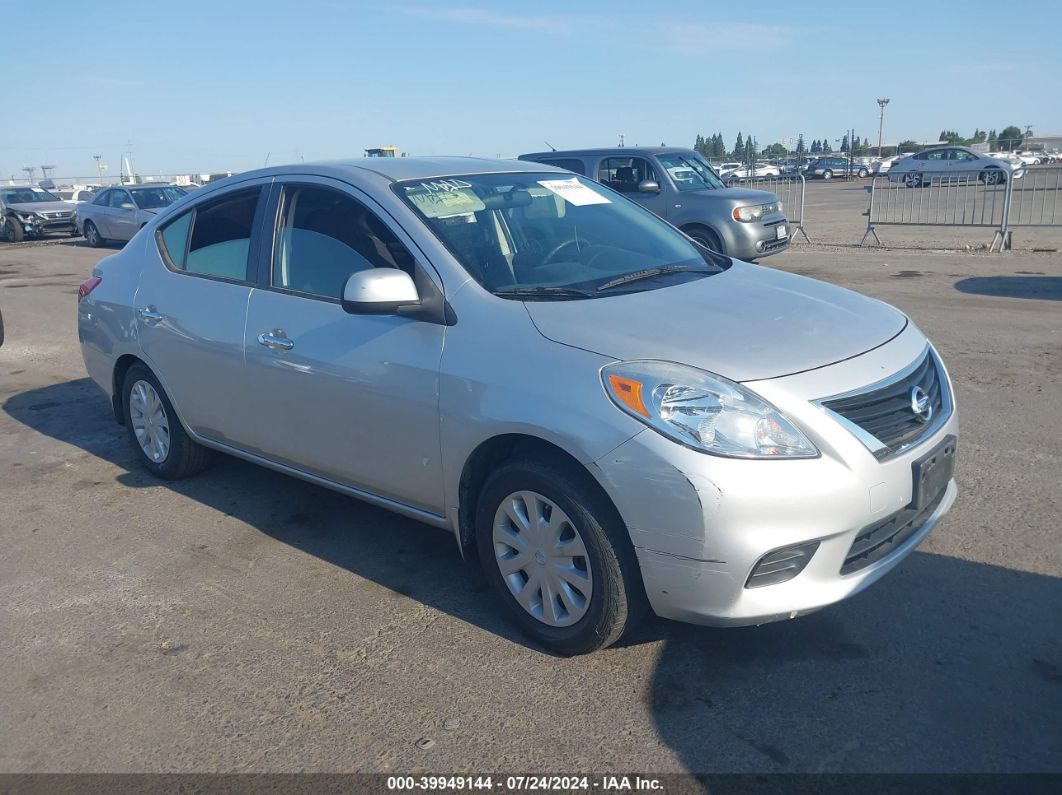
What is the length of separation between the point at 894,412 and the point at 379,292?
195cm

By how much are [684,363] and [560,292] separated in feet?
2.56

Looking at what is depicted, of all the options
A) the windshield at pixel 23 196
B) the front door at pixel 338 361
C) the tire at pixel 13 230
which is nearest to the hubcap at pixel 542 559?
the front door at pixel 338 361

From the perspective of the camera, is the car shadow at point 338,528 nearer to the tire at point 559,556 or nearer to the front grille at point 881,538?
the tire at point 559,556

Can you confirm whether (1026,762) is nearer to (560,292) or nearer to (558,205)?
(560,292)

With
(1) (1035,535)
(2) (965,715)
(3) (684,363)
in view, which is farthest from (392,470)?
(1) (1035,535)

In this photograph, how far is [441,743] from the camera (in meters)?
2.98

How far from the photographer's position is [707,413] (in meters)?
3.01

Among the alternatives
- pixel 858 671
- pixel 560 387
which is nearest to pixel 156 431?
pixel 560 387

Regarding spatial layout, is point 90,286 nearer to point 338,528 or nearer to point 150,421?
point 150,421

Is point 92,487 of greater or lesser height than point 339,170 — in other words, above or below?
below

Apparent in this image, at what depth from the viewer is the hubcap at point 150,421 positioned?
5.32 m

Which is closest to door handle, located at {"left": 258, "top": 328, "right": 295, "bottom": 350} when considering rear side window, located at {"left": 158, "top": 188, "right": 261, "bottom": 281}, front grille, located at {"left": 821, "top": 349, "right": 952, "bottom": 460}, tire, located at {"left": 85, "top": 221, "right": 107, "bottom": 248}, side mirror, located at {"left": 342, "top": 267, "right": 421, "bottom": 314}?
rear side window, located at {"left": 158, "top": 188, "right": 261, "bottom": 281}

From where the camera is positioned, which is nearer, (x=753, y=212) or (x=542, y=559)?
(x=542, y=559)

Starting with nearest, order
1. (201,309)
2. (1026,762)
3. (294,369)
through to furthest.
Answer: (1026,762)
(294,369)
(201,309)
